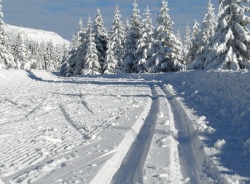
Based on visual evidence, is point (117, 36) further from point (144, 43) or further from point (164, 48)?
point (164, 48)

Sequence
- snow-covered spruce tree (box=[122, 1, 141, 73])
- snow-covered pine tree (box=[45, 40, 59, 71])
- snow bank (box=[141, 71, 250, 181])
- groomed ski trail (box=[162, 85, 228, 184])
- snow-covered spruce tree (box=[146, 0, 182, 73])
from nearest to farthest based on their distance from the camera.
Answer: groomed ski trail (box=[162, 85, 228, 184]) → snow bank (box=[141, 71, 250, 181]) → snow-covered spruce tree (box=[146, 0, 182, 73]) → snow-covered spruce tree (box=[122, 1, 141, 73]) → snow-covered pine tree (box=[45, 40, 59, 71])

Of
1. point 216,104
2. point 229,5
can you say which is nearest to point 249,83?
point 216,104

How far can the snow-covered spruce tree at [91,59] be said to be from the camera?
1928 inches

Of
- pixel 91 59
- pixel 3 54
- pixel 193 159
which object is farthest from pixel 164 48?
pixel 193 159

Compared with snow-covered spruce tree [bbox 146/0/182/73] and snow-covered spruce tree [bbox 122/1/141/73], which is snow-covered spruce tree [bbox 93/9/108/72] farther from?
snow-covered spruce tree [bbox 146/0/182/73]

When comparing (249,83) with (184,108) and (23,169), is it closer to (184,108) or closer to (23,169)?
(184,108)

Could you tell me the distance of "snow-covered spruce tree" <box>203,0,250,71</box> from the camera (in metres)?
24.9

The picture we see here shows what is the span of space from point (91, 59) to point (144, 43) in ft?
33.0

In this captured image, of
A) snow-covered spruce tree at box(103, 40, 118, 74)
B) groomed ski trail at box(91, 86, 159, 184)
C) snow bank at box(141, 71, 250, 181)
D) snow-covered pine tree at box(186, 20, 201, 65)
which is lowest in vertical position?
groomed ski trail at box(91, 86, 159, 184)

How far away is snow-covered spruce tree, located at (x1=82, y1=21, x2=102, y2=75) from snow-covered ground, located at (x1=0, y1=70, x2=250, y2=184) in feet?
122

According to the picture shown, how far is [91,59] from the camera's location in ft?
161

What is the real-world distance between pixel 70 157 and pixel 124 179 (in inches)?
57.7

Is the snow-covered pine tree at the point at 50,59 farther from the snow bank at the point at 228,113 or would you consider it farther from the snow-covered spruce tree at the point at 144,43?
the snow bank at the point at 228,113

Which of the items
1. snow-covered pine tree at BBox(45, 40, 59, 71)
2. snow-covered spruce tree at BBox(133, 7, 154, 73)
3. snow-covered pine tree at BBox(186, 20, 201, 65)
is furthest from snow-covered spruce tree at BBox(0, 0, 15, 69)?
snow-covered pine tree at BBox(45, 40, 59, 71)
